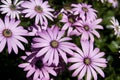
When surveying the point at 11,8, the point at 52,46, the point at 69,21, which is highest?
the point at 11,8

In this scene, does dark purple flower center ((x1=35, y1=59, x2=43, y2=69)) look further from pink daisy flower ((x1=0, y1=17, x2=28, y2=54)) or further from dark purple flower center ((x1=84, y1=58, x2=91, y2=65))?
dark purple flower center ((x1=84, y1=58, x2=91, y2=65))

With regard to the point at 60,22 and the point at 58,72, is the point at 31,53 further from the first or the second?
the point at 60,22

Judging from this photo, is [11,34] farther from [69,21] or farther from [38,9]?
[69,21]

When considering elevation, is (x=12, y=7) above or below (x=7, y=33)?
above

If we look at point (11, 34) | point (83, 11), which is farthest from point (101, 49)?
point (11, 34)

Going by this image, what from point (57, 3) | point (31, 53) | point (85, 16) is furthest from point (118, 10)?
point (31, 53)

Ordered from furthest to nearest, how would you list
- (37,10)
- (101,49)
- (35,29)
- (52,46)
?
(101,49) → (37,10) → (35,29) → (52,46)

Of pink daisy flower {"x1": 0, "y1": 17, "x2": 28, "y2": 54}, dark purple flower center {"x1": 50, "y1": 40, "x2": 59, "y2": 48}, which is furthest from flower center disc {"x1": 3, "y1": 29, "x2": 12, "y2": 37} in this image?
dark purple flower center {"x1": 50, "y1": 40, "x2": 59, "y2": 48}

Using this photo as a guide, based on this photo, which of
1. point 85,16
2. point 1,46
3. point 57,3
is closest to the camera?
point 1,46
